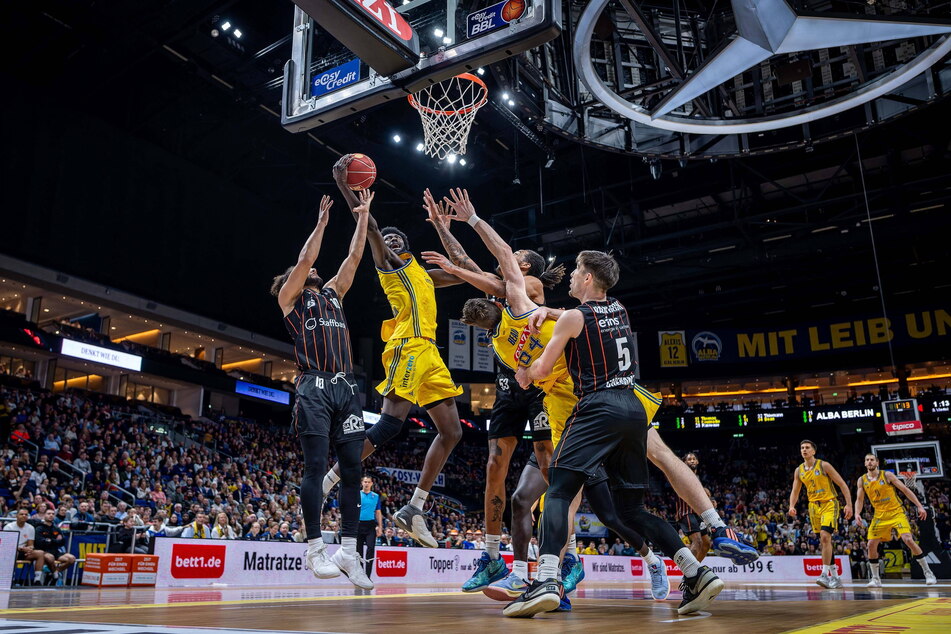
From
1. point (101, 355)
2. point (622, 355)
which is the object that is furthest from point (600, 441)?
point (101, 355)

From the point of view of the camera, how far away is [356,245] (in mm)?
6027

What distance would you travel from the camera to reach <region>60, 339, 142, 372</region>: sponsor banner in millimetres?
23281

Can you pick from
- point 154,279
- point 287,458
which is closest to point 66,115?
point 154,279

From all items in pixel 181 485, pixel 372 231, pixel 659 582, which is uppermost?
pixel 372 231

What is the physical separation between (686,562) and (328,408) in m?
2.84

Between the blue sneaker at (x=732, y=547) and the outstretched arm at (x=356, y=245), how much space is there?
3270mm

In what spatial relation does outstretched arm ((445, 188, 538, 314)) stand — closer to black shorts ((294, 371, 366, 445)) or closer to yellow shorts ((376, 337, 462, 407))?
yellow shorts ((376, 337, 462, 407))

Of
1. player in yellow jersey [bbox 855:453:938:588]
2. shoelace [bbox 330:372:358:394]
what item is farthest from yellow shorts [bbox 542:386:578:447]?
player in yellow jersey [bbox 855:453:938:588]

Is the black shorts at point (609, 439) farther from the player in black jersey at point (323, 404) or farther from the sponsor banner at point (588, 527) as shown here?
the sponsor banner at point (588, 527)

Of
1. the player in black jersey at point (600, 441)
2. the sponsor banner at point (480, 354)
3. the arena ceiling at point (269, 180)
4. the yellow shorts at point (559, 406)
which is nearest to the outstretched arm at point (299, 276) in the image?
the yellow shorts at point (559, 406)

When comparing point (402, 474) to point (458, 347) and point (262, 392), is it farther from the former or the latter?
point (262, 392)

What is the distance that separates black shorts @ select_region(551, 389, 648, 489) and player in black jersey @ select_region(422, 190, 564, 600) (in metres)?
1.40

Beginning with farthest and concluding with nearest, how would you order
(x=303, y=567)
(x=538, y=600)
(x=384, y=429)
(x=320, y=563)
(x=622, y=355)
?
1. (x=303, y=567)
2. (x=384, y=429)
3. (x=320, y=563)
4. (x=622, y=355)
5. (x=538, y=600)

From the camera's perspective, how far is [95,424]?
20.8 meters
